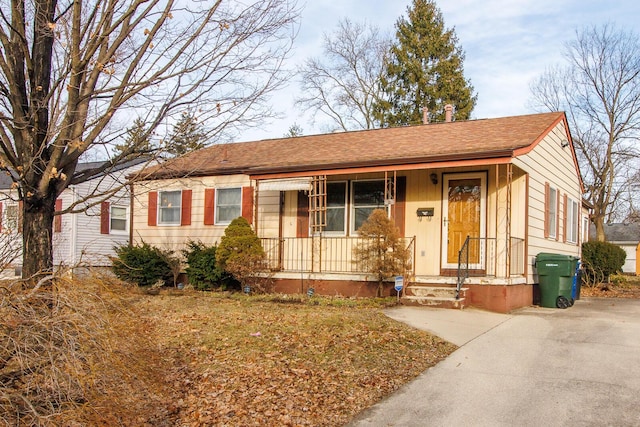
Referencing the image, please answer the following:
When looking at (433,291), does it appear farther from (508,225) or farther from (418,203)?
(418,203)

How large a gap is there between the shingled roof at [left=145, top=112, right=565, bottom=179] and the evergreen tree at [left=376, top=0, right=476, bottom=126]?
17378mm

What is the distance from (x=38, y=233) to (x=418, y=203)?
28.6 feet

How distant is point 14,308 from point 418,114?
30991mm

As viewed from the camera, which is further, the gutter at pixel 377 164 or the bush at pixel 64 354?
the gutter at pixel 377 164

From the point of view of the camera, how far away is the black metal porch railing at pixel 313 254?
1291 centimetres

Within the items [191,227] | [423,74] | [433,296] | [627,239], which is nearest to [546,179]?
[433,296]

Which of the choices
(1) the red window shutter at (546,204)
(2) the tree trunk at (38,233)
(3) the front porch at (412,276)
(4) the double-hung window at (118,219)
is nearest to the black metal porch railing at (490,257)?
(3) the front porch at (412,276)

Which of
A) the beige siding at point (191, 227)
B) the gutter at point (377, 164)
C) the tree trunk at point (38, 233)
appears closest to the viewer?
the tree trunk at point (38, 233)

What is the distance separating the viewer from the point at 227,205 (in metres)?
15.1

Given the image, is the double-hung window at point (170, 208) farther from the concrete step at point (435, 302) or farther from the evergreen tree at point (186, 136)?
the evergreen tree at point (186, 136)

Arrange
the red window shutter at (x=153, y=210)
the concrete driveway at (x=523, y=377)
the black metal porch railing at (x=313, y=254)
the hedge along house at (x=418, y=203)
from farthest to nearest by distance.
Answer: the red window shutter at (x=153, y=210)
the black metal porch railing at (x=313, y=254)
the hedge along house at (x=418, y=203)
the concrete driveway at (x=523, y=377)

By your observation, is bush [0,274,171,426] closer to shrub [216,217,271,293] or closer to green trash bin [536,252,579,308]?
shrub [216,217,271,293]

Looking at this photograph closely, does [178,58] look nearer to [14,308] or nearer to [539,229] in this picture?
[14,308]

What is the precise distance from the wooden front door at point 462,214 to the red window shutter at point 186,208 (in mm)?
7174
